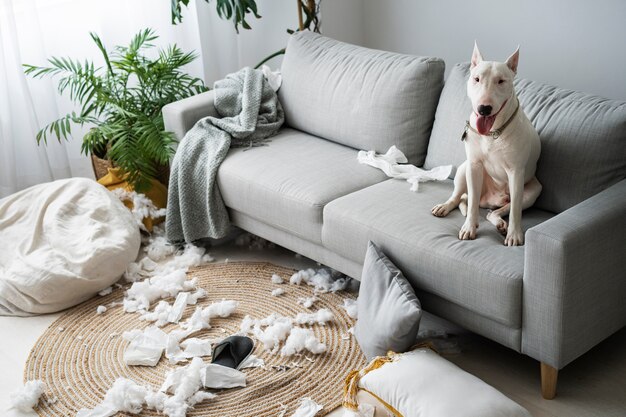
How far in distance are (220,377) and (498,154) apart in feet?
3.68

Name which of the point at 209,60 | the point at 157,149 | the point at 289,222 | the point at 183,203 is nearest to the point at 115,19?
the point at 209,60

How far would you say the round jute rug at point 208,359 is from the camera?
247 cm

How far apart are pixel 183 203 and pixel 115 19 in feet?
4.34

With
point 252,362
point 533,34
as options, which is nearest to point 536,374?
point 252,362

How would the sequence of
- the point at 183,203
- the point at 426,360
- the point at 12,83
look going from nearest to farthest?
the point at 426,360, the point at 183,203, the point at 12,83

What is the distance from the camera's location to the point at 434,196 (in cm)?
281

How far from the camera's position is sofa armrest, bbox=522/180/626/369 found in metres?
2.19

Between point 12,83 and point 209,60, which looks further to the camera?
point 209,60

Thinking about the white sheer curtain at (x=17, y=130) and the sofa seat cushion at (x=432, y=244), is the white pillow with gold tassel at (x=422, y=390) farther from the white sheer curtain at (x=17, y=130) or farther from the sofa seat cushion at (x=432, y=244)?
the white sheer curtain at (x=17, y=130)

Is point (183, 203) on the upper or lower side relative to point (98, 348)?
upper

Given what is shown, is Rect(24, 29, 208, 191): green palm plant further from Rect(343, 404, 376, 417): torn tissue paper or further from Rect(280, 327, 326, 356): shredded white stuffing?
Rect(343, 404, 376, 417): torn tissue paper

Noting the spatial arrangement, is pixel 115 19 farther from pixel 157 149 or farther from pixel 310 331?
pixel 310 331

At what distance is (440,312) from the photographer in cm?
257

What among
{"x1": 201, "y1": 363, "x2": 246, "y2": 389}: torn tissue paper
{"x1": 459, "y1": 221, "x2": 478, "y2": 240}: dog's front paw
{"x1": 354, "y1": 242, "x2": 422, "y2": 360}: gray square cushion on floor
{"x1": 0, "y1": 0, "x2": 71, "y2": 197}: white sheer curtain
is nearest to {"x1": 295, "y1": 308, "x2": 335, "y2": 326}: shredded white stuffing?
{"x1": 354, "y1": 242, "x2": 422, "y2": 360}: gray square cushion on floor
